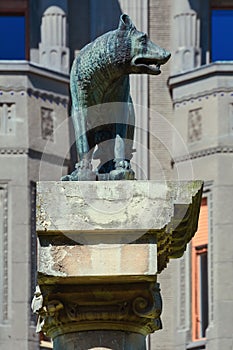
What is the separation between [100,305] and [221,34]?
2158cm

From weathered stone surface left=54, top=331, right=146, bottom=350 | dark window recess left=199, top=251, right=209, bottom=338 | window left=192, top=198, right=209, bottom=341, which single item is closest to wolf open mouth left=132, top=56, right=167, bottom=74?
weathered stone surface left=54, top=331, right=146, bottom=350

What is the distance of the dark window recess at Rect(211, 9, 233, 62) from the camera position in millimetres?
39688

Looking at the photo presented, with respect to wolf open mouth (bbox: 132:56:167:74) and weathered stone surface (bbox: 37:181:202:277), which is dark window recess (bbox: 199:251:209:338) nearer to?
wolf open mouth (bbox: 132:56:167:74)

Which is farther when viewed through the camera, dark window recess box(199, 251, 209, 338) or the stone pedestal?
dark window recess box(199, 251, 209, 338)

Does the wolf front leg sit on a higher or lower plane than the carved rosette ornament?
higher

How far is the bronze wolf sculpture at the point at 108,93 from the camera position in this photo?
61.8 ft

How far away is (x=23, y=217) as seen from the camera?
3753 centimetres

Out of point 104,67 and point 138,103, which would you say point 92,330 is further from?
point 138,103

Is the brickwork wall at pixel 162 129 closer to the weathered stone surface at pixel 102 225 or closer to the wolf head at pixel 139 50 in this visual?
the wolf head at pixel 139 50

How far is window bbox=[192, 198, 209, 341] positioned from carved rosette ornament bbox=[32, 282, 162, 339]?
1922 cm

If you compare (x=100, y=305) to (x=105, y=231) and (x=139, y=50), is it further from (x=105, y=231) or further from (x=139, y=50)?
(x=139, y=50)

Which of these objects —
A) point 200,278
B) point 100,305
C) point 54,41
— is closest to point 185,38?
point 54,41

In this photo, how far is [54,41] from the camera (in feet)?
129

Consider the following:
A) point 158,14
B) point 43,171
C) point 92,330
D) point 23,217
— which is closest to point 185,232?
point 92,330
